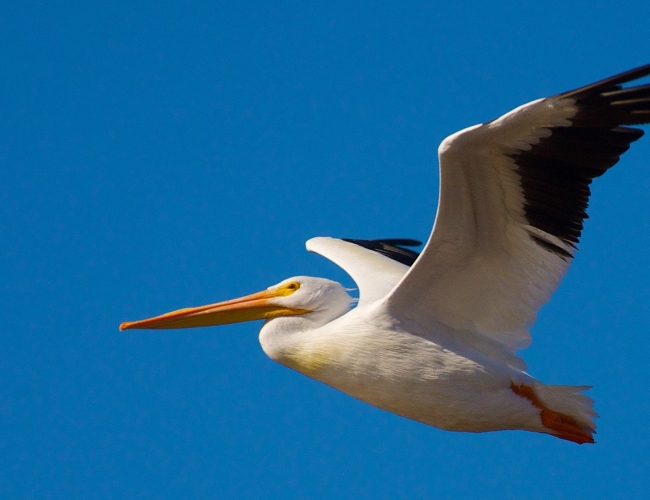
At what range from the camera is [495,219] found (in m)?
7.46

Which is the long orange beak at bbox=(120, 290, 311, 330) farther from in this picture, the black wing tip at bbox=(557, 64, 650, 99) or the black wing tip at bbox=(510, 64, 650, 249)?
the black wing tip at bbox=(557, 64, 650, 99)

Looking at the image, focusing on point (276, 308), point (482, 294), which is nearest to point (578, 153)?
point (482, 294)

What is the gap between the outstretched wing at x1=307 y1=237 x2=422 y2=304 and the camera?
9500 millimetres

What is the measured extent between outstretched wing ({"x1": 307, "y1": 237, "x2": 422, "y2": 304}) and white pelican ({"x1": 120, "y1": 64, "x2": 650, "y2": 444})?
2.68ft

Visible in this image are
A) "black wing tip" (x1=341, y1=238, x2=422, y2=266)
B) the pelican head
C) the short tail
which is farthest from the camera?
"black wing tip" (x1=341, y1=238, x2=422, y2=266)

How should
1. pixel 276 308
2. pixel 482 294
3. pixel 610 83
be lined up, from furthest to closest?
pixel 276 308, pixel 482 294, pixel 610 83

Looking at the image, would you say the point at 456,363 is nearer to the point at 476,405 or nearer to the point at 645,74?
the point at 476,405

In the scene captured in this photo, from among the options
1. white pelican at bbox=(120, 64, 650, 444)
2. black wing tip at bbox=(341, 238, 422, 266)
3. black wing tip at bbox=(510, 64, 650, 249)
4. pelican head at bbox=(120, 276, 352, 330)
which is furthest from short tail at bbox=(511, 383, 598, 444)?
black wing tip at bbox=(341, 238, 422, 266)

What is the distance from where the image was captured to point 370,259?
404 inches

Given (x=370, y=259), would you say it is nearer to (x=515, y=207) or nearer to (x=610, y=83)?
(x=515, y=207)

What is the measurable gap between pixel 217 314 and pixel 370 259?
6.30 ft

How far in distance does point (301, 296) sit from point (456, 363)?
143 cm

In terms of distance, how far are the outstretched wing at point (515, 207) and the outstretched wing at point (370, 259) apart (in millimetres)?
1331

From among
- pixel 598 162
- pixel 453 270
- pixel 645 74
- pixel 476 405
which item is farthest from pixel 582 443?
pixel 645 74
